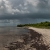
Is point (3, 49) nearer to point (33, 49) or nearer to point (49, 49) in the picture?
point (33, 49)

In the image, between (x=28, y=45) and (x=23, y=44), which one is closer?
(x=28, y=45)

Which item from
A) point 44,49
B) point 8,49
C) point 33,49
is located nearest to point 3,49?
point 8,49

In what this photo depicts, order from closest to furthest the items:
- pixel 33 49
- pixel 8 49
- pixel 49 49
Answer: pixel 49 49
pixel 33 49
pixel 8 49

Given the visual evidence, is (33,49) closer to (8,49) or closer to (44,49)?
(44,49)

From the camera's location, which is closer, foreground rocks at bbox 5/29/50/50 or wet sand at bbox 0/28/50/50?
foreground rocks at bbox 5/29/50/50

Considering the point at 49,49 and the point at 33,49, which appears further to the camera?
the point at 33,49

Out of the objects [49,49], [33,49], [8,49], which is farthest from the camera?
[8,49]

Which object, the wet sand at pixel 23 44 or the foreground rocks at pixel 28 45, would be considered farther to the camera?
the wet sand at pixel 23 44

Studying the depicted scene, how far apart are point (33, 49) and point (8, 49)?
3.97 m

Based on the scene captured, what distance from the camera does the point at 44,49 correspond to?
20453 millimetres

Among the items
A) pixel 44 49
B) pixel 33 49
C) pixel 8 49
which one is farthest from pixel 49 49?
pixel 8 49

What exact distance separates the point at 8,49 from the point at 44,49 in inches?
218

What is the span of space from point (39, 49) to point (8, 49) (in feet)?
15.8

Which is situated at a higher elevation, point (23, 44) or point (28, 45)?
point (28, 45)
